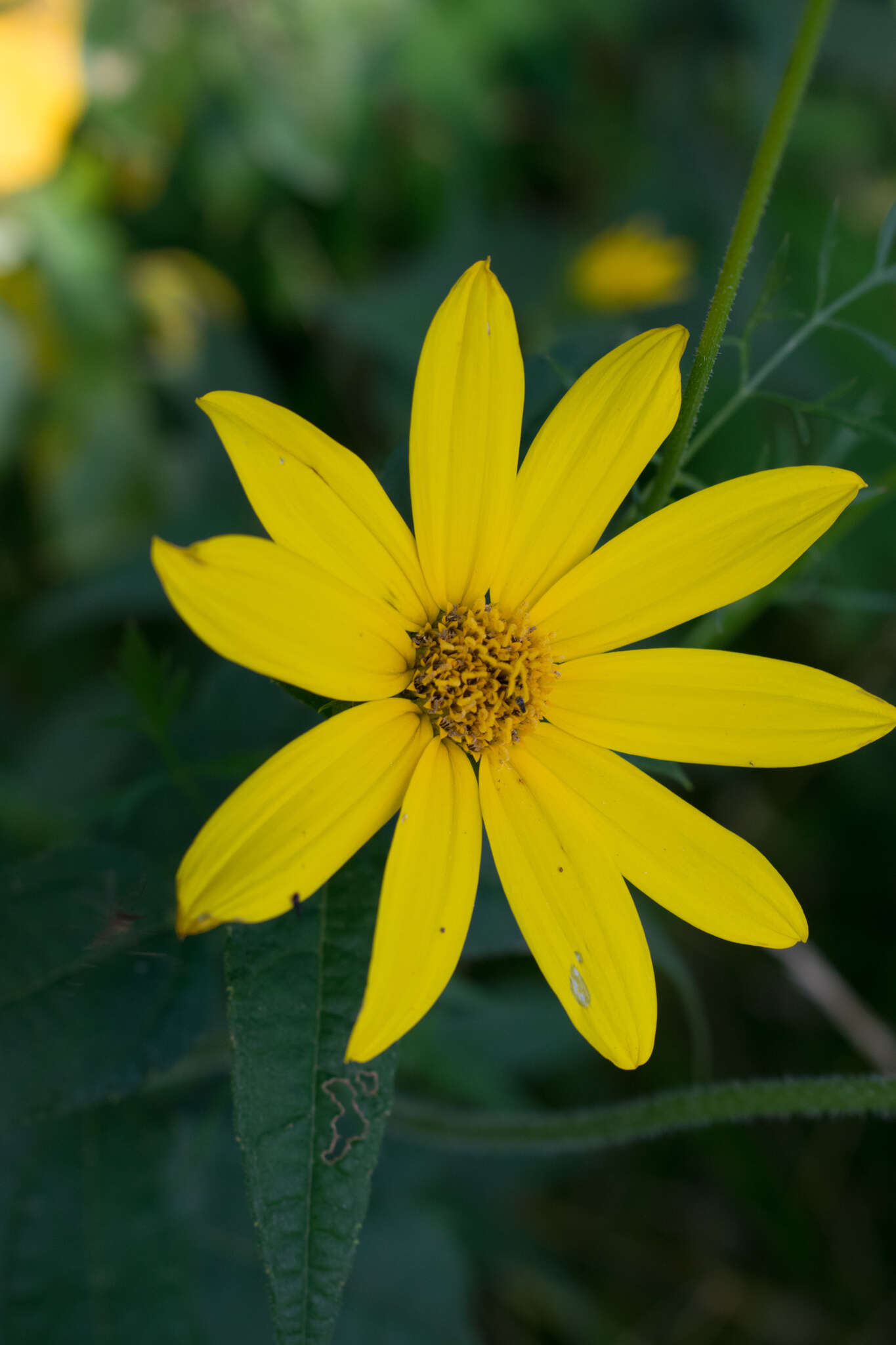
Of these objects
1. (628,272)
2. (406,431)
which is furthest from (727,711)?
(628,272)

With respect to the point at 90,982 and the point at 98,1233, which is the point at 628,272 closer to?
the point at 90,982

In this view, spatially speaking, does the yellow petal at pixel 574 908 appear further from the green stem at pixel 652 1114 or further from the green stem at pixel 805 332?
the green stem at pixel 805 332

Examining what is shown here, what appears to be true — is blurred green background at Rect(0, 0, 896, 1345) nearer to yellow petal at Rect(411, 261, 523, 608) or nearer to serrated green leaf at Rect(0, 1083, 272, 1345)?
serrated green leaf at Rect(0, 1083, 272, 1345)

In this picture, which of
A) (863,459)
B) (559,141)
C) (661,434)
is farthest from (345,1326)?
(559,141)

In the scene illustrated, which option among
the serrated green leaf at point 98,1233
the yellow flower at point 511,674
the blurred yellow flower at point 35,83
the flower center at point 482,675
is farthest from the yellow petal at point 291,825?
the blurred yellow flower at point 35,83

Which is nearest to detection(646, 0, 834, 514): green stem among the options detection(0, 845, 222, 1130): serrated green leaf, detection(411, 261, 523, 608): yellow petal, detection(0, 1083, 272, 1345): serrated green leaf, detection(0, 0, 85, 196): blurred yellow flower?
detection(411, 261, 523, 608): yellow petal

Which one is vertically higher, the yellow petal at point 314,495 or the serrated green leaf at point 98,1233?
the yellow petal at point 314,495
